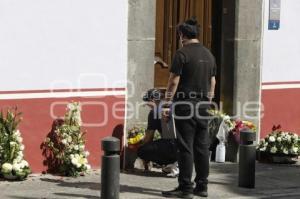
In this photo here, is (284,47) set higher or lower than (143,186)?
higher

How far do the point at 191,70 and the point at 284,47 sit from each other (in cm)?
409

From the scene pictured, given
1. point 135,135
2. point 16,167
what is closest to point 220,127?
point 135,135

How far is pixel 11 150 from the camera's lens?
9.07 metres

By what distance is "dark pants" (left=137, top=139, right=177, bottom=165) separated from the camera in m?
9.57

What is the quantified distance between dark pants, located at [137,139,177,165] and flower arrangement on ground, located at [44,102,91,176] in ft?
2.69

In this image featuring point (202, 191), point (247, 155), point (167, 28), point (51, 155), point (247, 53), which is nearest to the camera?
point (202, 191)

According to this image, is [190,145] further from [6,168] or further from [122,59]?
[6,168]

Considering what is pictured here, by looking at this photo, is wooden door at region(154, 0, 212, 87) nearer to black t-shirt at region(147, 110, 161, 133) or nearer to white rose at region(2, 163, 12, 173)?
black t-shirt at region(147, 110, 161, 133)

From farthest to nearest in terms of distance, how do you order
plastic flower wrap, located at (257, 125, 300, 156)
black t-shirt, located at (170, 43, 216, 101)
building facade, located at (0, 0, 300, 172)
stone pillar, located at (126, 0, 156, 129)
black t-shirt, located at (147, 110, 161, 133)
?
plastic flower wrap, located at (257, 125, 300, 156) → stone pillar, located at (126, 0, 156, 129) → black t-shirt, located at (147, 110, 161, 133) → building facade, located at (0, 0, 300, 172) → black t-shirt, located at (170, 43, 216, 101)

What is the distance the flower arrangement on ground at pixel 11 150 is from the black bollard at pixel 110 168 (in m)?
1.66

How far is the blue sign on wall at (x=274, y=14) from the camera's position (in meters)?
11.7

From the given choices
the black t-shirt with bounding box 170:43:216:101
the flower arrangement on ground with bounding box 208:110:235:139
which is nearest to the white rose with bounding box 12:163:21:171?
the black t-shirt with bounding box 170:43:216:101

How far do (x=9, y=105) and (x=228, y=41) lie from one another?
13.1 feet

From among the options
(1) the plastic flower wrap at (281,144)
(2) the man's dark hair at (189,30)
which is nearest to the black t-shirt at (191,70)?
(2) the man's dark hair at (189,30)
